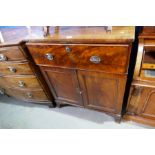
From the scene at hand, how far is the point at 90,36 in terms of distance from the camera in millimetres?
801

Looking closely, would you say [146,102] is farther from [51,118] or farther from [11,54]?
[11,54]

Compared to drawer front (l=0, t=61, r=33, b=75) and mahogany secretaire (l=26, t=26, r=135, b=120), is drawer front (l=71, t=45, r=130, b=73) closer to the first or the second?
mahogany secretaire (l=26, t=26, r=135, b=120)

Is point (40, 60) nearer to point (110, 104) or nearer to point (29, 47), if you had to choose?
point (29, 47)

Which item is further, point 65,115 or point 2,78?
point 65,115

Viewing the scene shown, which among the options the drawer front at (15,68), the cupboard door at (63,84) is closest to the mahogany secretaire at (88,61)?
the cupboard door at (63,84)

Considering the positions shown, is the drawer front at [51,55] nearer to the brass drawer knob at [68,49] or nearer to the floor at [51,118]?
the brass drawer knob at [68,49]

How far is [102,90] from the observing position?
1.08 m

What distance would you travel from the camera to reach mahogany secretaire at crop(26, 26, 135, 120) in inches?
30.8

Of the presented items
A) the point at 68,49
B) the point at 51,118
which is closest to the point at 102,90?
the point at 68,49

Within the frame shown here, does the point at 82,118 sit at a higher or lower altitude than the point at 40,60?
lower

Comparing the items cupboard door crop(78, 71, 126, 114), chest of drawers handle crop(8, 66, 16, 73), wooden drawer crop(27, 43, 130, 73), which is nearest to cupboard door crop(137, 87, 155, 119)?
cupboard door crop(78, 71, 126, 114)

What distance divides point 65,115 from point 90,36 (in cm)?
95

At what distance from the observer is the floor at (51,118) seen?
1.35 meters
